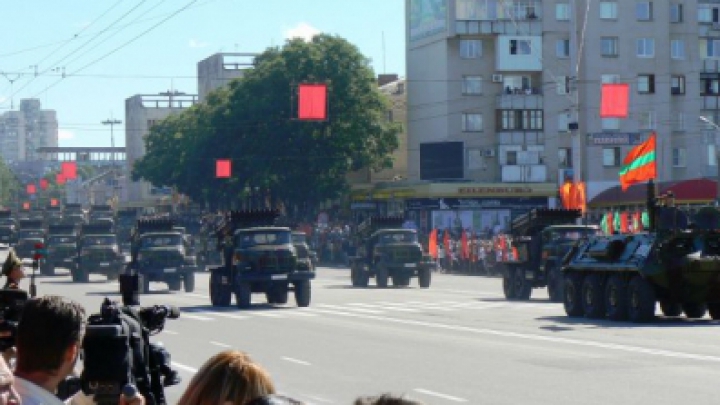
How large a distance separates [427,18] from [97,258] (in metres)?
37.9

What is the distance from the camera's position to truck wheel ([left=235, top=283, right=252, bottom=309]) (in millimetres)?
37906

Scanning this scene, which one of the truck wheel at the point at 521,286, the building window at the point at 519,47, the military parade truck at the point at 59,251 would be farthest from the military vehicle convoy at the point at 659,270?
the building window at the point at 519,47

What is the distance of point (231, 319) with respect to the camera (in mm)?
33125

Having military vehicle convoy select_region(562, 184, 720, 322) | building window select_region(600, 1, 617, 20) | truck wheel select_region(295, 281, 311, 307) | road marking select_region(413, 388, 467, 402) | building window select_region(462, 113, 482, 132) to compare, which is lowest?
road marking select_region(413, 388, 467, 402)

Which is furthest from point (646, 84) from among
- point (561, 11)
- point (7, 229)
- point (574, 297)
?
point (574, 297)

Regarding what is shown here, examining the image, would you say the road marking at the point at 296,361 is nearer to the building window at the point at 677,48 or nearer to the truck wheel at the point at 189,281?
the truck wheel at the point at 189,281

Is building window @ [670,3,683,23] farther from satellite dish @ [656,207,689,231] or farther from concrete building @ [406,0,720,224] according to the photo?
satellite dish @ [656,207,689,231]

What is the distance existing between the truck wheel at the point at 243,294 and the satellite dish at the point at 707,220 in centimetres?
1152

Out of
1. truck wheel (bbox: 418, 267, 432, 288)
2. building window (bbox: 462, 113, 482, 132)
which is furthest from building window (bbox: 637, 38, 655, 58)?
truck wheel (bbox: 418, 267, 432, 288)

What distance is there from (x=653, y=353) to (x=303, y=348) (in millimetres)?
5401

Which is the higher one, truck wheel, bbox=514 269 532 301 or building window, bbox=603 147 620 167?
building window, bbox=603 147 620 167

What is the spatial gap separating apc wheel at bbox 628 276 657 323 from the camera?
23.3 meters

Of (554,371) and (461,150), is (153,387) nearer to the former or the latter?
(554,371)

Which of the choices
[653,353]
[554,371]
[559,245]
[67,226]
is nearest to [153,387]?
[554,371]
